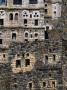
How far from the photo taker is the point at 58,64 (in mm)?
71188

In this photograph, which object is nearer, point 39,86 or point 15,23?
point 39,86

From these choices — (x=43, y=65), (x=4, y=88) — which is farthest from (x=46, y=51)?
(x=4, y=88)

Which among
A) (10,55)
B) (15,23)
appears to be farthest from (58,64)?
(15,23)

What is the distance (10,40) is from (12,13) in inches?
183

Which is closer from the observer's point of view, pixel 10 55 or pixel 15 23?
pixel 10 55

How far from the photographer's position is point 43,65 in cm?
7088

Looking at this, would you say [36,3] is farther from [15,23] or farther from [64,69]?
[64,69]

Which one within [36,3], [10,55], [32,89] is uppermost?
[36,3]

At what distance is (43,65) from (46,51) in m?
2.09

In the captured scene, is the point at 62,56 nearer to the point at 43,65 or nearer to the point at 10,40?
the point at 43,65

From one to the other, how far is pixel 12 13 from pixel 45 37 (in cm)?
638

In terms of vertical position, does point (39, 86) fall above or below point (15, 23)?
below

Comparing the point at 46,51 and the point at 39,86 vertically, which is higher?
the point at 46,51

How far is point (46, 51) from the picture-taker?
71.6 m
